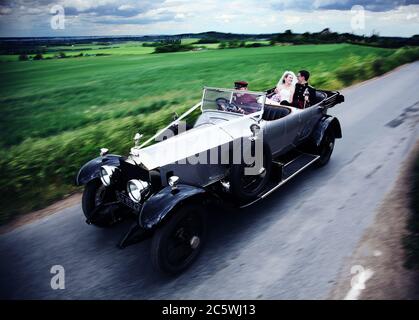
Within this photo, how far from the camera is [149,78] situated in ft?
71.6

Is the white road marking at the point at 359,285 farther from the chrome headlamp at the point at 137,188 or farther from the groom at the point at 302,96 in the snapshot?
the groom at the point at 302,96

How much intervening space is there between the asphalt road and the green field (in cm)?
144

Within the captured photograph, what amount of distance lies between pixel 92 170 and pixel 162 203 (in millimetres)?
1644

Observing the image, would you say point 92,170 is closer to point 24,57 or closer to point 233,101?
point 233,101

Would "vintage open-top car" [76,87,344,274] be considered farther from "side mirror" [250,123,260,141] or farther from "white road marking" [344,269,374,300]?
"white road marking" [344,269,374,300]

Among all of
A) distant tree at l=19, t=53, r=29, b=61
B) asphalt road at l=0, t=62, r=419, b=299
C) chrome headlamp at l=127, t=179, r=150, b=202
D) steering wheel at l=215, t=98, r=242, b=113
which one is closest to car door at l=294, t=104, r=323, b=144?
asphalt road at l=0, t=62, r=419, b=299

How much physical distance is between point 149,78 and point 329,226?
64.1ft

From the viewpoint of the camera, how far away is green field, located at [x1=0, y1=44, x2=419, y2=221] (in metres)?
6.21

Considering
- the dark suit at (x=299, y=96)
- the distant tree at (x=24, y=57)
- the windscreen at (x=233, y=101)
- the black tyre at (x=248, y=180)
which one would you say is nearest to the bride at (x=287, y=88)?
the dark suit at (x=299, y=96)

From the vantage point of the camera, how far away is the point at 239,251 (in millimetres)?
3930

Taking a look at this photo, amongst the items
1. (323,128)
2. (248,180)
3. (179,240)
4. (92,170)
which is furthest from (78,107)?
(179,240)

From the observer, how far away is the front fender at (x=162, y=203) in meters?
3.30

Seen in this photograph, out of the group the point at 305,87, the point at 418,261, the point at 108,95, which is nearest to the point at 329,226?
the point at 418,261
